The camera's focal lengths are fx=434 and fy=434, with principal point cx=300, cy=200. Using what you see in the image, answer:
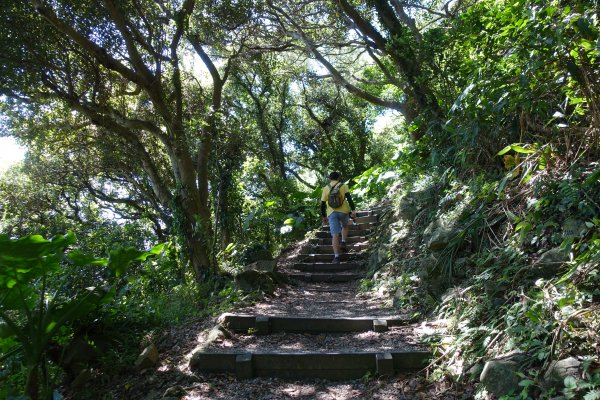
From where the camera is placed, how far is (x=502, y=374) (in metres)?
2.84

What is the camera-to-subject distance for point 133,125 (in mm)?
9477

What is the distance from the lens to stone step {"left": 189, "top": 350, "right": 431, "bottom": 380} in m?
3.76

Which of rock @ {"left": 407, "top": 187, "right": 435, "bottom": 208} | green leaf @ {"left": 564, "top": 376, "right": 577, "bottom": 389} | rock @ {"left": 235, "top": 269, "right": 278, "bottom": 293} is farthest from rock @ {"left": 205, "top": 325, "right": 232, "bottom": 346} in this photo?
rock @ {"left": 407, "top": 187, "right": 435, "bottom": 208}

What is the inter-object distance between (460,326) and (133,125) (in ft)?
26.5

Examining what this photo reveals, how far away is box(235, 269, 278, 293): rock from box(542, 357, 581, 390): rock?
425cm

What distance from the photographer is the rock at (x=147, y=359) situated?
12.8 feet

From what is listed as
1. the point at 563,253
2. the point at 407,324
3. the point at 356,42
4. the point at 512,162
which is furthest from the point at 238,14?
the point at 563,253

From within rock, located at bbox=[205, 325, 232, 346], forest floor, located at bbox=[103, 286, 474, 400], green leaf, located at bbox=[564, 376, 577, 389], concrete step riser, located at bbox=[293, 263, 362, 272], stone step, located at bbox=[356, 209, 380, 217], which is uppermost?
stone step, located at bbox=[356, 209, 380, 217]

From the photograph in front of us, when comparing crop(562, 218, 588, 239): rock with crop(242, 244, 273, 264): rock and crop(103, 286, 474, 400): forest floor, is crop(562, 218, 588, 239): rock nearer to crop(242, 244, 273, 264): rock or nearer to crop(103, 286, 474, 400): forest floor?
crop(103, 286, 474, 400): forest floor

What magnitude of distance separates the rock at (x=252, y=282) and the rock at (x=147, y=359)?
7.66ft

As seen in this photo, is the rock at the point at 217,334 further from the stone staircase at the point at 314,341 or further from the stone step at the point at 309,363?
the stone step at the point at 309,363

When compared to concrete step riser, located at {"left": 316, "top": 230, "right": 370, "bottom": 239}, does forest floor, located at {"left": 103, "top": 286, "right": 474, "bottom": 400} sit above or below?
below


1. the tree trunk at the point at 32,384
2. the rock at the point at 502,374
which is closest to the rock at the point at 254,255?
the tree trunk at the point at 32,384

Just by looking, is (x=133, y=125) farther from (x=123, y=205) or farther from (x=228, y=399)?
(x=123, y=205)
